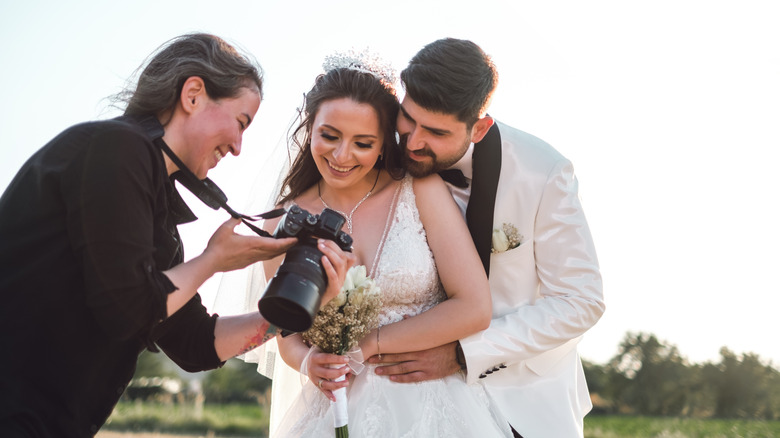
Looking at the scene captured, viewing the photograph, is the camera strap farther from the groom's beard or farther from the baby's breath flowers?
the groom's beard

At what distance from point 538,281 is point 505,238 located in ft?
1.15

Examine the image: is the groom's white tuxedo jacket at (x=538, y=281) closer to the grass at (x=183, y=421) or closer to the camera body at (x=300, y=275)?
the camera body at (x=300, y=275)

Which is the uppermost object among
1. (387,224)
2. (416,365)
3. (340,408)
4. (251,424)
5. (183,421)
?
(183,421)

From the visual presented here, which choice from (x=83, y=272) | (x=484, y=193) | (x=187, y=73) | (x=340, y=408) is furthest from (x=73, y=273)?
(x=484, y=193)

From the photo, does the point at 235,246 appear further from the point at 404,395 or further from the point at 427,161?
the point at 427,161

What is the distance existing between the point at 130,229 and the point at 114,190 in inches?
5.1

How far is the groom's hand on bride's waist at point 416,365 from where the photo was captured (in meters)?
3.51

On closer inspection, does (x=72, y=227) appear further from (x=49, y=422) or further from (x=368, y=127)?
(x=368, y=127)

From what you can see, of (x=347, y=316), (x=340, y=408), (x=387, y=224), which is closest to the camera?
(x=347, y=316)

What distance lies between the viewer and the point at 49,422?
229 centimetres

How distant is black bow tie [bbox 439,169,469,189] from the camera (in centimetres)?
399

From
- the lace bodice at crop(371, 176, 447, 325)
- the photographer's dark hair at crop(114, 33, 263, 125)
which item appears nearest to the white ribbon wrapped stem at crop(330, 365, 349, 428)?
the lace bodice at crop(371, 176, 447, 325)

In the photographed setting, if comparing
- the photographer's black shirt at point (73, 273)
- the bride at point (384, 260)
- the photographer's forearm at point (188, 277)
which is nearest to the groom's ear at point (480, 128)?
the bride at point (384, 260)

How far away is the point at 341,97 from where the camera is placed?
3846 mm
